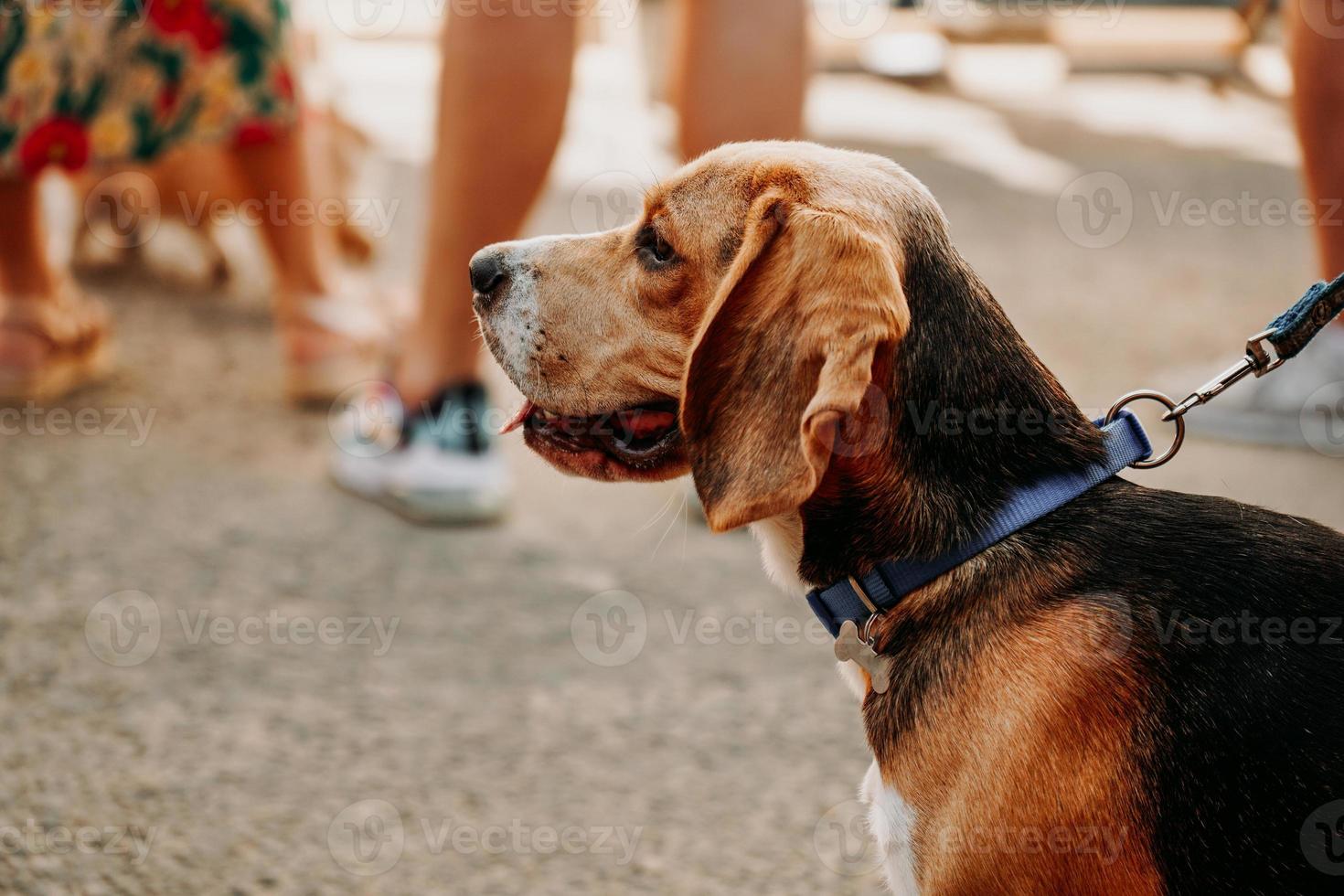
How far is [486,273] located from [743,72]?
5.34 ft

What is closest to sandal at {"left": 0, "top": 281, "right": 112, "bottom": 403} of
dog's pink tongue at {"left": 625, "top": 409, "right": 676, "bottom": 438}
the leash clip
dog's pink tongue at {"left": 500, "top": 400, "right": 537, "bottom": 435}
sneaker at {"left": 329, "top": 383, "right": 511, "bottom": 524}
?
sneaker at {"left": 329, "top": 383, "right": 511, "bottom": 524}

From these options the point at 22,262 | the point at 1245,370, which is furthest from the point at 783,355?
the point at 22,262

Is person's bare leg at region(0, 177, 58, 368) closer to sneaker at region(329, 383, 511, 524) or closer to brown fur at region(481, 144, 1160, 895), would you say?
sneaker at region(329, 383, 511, 524)

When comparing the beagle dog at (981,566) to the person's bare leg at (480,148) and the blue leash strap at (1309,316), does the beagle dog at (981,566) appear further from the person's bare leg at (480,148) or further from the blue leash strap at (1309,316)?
the person's bare leg at (480,148)

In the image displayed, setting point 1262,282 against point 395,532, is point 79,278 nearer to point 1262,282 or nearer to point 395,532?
point 395,532

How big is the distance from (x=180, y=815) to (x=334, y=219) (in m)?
3.35

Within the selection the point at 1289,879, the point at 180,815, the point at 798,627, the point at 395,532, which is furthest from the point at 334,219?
the point at 1289,879

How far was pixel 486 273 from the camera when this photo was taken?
2285 millimetres

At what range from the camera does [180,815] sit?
2578mm

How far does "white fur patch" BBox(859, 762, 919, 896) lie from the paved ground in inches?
23.2

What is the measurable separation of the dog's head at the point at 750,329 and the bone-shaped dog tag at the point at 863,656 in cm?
22

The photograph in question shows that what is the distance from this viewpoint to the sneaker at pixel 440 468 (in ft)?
12.5

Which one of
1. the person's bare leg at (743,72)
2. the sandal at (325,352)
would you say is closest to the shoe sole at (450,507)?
the sandal at (325,352)

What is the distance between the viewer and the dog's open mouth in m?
2.18
